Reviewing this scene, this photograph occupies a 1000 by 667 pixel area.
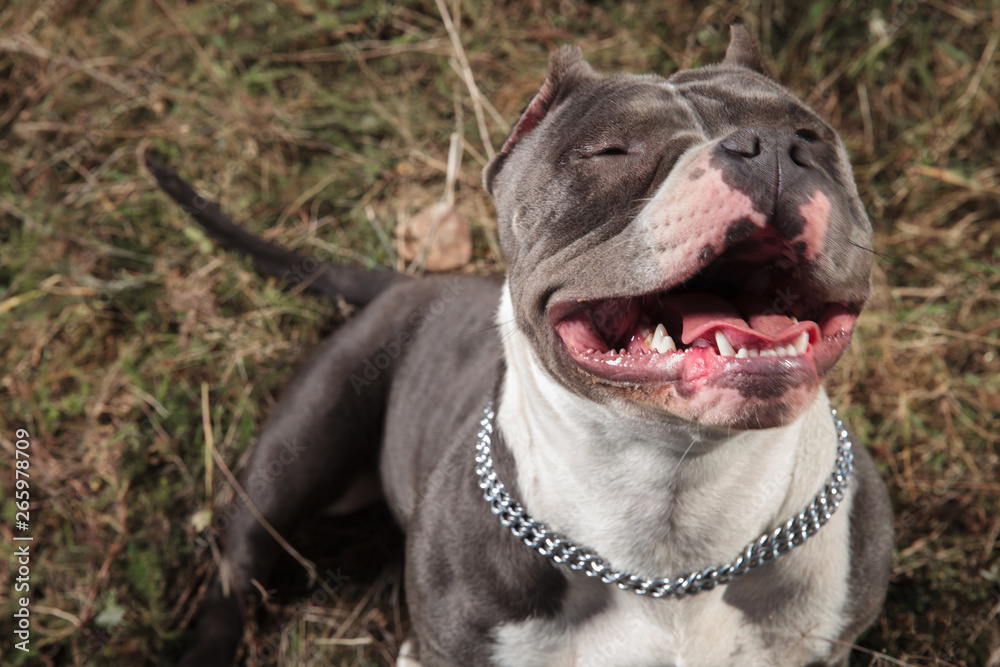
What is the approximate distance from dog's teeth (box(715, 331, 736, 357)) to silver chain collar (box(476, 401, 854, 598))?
63cm

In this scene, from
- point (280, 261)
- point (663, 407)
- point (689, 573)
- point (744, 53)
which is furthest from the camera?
point (280, 261)

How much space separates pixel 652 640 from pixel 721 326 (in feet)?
2.89

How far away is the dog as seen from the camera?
1700 millimetres

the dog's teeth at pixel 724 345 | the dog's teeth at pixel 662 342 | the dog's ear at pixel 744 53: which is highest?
the dog's ear at pixel 744 53

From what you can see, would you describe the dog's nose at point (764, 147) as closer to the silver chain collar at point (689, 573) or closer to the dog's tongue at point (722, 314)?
the dog's tongue at point (722, 314)

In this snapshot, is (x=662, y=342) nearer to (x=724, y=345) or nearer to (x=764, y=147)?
(x=724, y=345)

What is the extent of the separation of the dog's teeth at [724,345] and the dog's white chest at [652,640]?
2.42 feet

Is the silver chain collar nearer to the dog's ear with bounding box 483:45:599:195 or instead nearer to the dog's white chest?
the dog's white chest

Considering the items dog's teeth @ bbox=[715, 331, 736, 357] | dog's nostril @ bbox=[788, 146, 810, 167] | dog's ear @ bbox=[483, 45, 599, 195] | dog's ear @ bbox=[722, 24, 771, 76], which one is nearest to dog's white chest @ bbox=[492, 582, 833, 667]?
dog's teeth @ bbox=[715, 331, 736, 357]

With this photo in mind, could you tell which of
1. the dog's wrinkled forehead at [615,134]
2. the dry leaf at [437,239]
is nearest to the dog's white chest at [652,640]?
the dog's wrinkled forehead at [615,134]

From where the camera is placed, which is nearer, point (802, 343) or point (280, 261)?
point (802, 343)

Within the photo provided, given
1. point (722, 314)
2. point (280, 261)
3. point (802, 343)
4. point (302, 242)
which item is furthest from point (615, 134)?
point (302, 242)

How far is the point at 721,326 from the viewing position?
1.77m

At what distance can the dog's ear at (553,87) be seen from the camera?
2.30 metres
